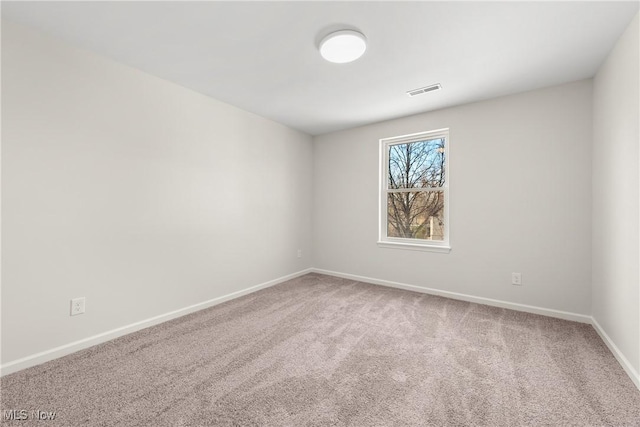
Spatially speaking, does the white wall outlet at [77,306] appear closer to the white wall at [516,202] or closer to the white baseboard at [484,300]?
the white baseboard at [484,300]

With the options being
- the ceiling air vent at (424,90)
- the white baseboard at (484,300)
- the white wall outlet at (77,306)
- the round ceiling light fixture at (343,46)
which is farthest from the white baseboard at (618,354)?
the white wall outlet at (77,306)

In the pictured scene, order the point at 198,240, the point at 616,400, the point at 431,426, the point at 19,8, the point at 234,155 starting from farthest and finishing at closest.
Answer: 1. the point at 234,155
2. the point at 198,240
3. the point at 19,8
4. the point at 616,400
5. the point at 431,426

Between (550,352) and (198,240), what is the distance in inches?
130

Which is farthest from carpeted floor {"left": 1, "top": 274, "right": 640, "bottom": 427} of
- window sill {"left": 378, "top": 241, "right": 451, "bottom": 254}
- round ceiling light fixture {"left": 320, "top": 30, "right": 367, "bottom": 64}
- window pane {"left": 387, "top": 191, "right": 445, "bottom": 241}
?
round ceiling light fixture {"left": 320, "top": 30, "right": 367, "bottom": 64}

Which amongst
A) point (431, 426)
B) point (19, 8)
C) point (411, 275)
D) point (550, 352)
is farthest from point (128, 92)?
point (550, 352)

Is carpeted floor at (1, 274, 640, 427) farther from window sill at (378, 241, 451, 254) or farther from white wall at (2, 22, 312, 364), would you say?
window sill at (378, 241, 451, 254)

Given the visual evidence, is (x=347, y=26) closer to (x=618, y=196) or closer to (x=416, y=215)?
(x=618, y=196)

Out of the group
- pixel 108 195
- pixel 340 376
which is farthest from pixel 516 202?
pixel 108 195

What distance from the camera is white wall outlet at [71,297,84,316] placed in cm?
205

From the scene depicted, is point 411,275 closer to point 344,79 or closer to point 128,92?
point 344,79

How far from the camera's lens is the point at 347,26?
184 centimetres

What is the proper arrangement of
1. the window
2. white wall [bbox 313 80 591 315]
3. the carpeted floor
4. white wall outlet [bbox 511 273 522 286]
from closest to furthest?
the carpeted floor → white wall [bbox 313 80 591 315] → white wall outlet [bbox 511 273 522 286] → the window

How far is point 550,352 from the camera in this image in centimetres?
203

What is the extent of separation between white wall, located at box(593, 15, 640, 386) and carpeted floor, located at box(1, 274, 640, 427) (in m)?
0.29
